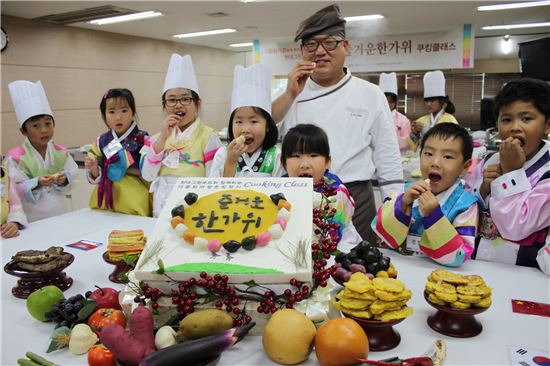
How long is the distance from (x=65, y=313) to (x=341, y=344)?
65cm

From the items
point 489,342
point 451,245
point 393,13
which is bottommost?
point 489,342

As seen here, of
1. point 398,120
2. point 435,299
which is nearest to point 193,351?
point 435,299

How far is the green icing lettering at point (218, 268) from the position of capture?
3.14ft

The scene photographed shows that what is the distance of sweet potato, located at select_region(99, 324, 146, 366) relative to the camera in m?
0.81

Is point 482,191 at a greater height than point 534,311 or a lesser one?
greater

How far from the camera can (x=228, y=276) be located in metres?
0.96

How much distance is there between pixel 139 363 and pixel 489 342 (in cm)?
73

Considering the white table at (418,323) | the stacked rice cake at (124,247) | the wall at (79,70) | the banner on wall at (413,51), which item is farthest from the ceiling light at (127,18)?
the stacked rice cake at (124,247)

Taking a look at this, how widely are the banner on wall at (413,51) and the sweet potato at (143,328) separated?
17.2 ft

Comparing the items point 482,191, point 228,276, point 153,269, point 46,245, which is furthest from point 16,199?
point 482,191

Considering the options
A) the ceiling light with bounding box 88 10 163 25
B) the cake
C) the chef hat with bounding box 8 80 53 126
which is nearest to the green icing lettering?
the cake

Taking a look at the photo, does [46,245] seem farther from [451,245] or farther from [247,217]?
[451,245]

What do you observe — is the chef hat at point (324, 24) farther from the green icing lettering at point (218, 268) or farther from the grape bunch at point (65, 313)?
the grape bunch at point (65, 313)

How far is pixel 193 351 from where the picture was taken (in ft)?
2.61
